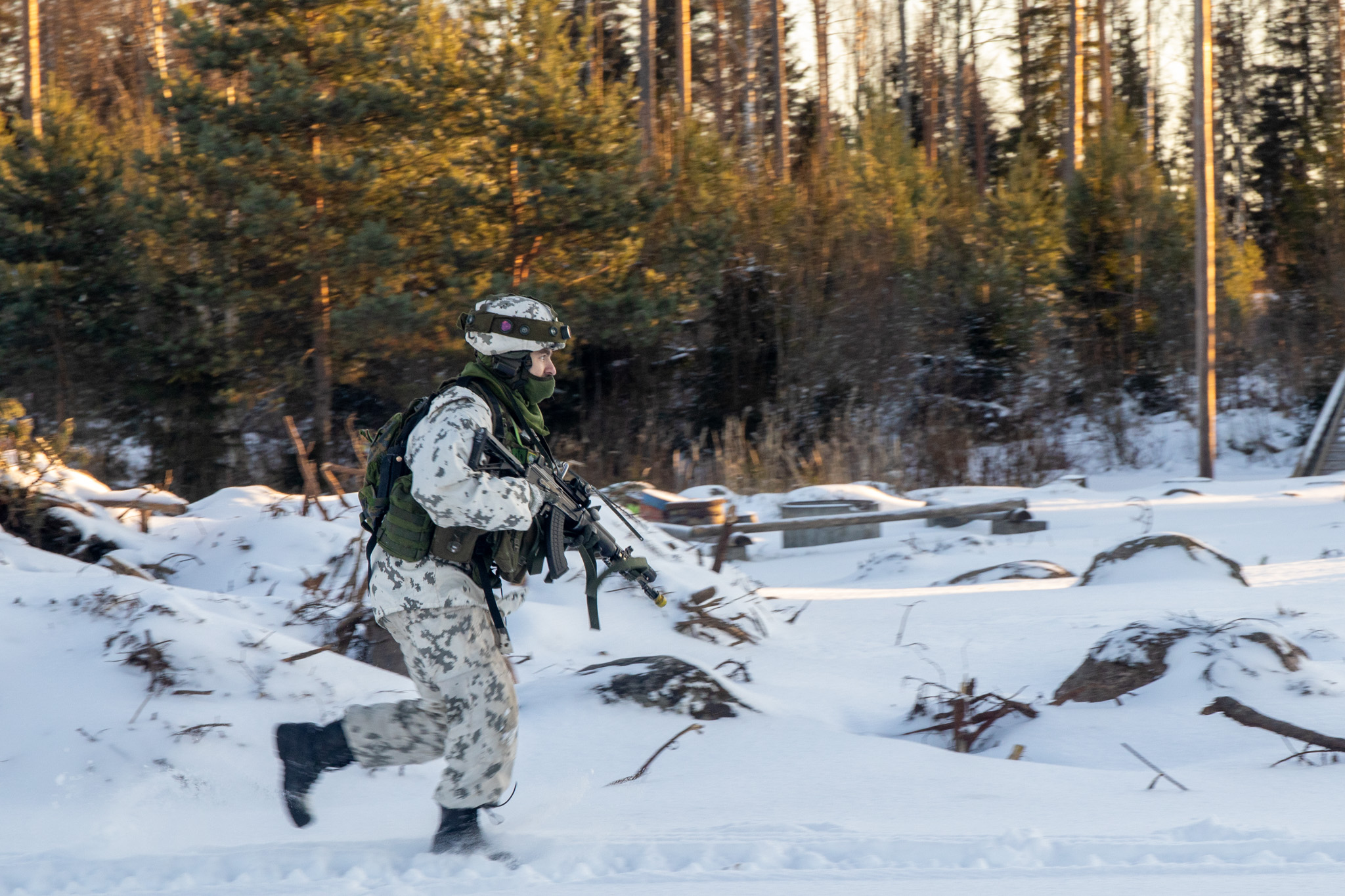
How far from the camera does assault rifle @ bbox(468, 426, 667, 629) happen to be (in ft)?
9.25

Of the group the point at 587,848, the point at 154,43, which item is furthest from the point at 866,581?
the point at 154,43

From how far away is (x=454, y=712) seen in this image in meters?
2.87

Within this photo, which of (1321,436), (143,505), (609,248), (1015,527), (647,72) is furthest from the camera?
(647,72)

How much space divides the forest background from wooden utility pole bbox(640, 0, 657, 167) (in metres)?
0.06

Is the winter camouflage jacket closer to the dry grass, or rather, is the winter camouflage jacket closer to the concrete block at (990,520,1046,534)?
the concrete block at (990,520,1046,534)

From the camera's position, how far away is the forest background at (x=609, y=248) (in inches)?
539

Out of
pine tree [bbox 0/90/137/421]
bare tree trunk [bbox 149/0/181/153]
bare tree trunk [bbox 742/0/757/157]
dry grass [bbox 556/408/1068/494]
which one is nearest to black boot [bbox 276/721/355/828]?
dry grass [bbox 556/408/1068/494]

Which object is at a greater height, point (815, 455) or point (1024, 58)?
point (1024, 58)

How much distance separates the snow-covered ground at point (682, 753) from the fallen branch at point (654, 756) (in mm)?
41

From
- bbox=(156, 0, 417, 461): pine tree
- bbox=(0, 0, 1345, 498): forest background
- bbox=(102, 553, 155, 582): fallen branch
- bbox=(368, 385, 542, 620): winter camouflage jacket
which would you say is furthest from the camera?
bbox=(0, 0, 1345, 498): forest background

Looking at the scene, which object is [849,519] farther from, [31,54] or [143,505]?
[31,54]

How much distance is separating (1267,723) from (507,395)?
2.62m

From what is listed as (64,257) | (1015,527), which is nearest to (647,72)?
(64,257)

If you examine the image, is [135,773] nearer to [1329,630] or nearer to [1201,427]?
[1329,630]
